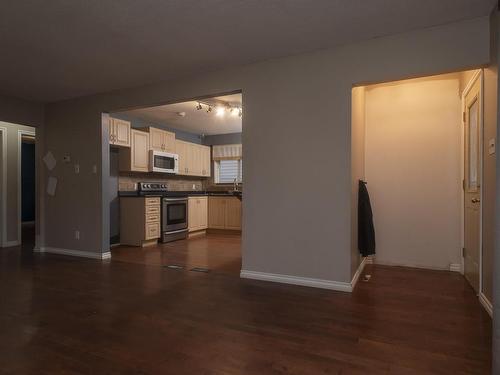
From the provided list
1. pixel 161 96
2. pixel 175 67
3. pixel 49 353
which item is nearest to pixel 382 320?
pixel 49 353

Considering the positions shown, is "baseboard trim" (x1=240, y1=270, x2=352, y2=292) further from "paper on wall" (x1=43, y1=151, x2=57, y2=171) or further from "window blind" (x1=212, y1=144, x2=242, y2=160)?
"window blind" (x1=212, y1=144, x2=242, y2=160)

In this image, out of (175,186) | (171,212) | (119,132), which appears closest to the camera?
(119,132)

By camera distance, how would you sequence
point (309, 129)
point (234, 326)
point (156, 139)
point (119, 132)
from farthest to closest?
1. point (156, 139)
2. point (119, 132)
3. point (309, 129)
4. point (234, 326)

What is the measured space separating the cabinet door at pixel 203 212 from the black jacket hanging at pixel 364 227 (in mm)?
4062

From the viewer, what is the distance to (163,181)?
22.5ft

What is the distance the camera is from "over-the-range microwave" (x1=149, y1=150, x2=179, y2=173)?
593 centimetres

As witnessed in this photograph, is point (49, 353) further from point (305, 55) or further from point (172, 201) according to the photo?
point (172, 201)

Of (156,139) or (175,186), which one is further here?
(175,186)

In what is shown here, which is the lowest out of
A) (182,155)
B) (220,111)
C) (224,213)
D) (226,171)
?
(224,213)

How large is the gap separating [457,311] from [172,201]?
4749 millimetres

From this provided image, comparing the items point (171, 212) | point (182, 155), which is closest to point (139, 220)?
point (171, 212)

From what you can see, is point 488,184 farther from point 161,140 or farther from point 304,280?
point 161,140

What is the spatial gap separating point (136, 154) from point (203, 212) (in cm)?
204

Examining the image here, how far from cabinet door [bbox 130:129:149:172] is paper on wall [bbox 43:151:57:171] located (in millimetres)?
1176
